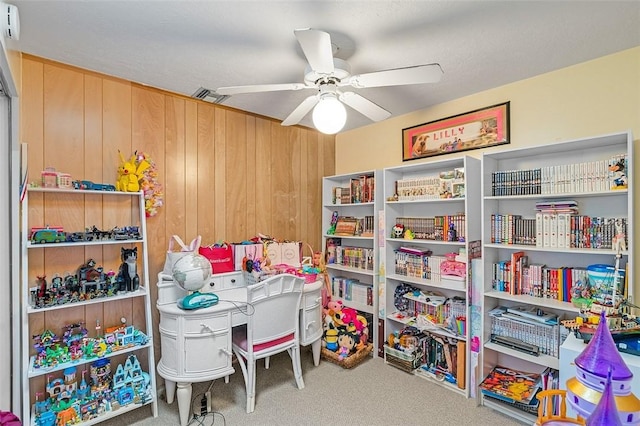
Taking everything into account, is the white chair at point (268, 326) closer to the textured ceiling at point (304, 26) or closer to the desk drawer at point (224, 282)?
the desk drawer at point (224, 282)

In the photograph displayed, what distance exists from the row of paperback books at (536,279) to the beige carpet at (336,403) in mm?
872

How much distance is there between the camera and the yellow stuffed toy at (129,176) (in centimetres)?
229

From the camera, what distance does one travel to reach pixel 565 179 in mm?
2135

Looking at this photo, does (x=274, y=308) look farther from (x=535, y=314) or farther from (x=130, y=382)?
(x=535, y=314)

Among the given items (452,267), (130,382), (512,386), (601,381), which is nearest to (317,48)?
(601,381)

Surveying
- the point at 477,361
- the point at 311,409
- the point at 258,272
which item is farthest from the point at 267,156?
the point at 477,361

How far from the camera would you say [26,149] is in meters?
1.96

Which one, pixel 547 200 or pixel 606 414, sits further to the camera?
pixel 547 200

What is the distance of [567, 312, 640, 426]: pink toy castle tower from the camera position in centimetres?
82

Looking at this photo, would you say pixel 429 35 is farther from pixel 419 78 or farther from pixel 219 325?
pixel 219 325

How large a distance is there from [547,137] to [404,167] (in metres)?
1.08

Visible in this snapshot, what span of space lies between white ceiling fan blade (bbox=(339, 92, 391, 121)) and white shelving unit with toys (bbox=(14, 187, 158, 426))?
1.61m

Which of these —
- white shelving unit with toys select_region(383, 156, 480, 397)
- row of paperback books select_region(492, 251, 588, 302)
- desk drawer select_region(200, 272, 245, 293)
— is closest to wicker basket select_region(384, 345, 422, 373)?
white shelving unit with toys select_region(383, 156, 480, 397)

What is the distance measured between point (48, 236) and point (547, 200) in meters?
3.32
